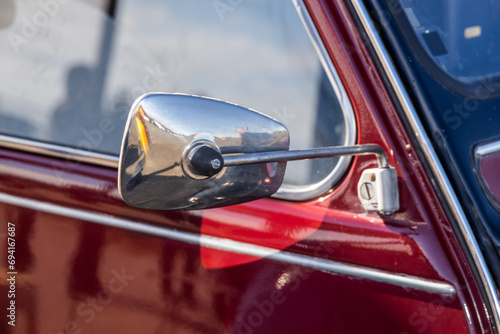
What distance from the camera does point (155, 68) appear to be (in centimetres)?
145

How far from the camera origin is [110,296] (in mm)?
1366

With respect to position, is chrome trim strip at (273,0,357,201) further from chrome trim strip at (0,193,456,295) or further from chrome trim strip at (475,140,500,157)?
chrome trim strip at (475,140,500,157)

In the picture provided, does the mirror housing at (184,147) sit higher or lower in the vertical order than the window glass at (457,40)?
lower

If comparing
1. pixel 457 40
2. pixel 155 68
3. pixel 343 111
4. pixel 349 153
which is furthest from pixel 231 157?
pixel 457 40

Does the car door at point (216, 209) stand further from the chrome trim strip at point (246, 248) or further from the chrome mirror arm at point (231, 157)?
the chrome mirror arm at point (231, 157)

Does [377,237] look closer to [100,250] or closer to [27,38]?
[100,250]

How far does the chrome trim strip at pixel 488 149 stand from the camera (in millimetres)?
1178

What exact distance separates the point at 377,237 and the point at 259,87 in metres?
Result: 0.47

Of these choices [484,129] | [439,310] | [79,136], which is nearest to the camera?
[439,310]

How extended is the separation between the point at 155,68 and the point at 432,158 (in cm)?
75

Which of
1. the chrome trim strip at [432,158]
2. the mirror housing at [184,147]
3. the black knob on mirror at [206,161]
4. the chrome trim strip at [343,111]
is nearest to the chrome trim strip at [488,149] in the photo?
the chrome trim strip at [432,158]

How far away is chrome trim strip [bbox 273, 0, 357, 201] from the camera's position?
1.26 m

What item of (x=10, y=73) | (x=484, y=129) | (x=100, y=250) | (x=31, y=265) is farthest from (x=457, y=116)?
(x=10, y=73)

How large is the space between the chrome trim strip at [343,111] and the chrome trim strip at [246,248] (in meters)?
0.15
